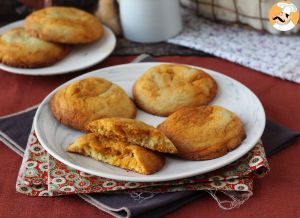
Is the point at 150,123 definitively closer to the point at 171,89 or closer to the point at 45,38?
the point at 171,89

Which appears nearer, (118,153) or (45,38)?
(118,153)

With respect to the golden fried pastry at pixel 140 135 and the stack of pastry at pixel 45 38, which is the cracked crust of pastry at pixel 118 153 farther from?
the stack of pastry at pixel 45 38

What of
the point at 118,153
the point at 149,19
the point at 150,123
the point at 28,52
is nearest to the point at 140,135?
the point at 118,153

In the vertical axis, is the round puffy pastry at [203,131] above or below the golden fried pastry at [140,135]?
below

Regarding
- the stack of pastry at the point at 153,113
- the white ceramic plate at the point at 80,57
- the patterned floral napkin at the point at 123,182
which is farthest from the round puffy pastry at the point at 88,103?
the white ceramic plate at the point at 80,57

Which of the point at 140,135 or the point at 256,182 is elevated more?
the point at 140,135

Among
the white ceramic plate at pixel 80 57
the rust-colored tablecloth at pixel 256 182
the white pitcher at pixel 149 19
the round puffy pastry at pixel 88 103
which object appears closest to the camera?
the rust-colored tablecloth at pixel 256 182

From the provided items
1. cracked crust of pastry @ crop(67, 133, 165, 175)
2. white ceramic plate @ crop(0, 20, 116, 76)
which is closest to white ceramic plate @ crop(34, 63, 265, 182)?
cracked crust of pastry @ crop(67, 133, 165, 175)
